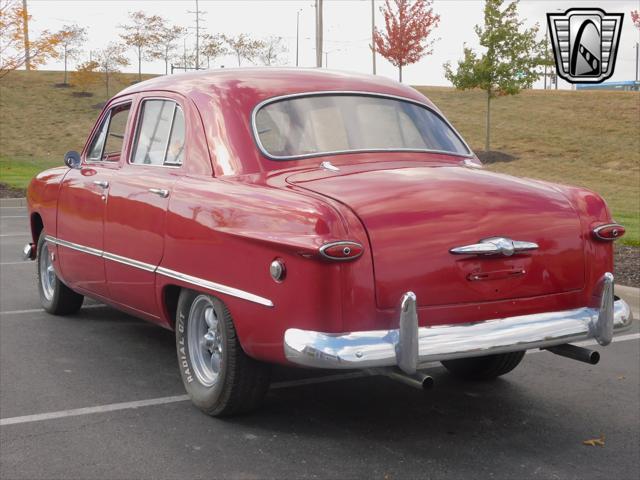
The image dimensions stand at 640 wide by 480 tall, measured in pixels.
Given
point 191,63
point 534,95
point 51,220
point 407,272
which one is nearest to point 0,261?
point 51,220

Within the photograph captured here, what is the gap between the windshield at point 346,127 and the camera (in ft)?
16.9

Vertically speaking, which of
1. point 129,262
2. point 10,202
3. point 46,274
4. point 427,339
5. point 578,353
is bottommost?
point 10,202

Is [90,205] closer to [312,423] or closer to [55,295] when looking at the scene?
[55,295]

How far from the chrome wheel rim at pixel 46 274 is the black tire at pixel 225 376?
298 cm

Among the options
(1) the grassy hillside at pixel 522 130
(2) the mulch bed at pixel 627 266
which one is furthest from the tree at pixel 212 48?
(2) the mulch bed at pixel 627 266

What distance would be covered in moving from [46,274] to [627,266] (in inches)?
237

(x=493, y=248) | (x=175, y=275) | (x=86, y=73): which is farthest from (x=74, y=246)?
(x=86, y=73)

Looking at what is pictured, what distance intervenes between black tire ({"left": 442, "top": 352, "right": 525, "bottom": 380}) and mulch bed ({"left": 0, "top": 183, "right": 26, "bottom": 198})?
52.9ft

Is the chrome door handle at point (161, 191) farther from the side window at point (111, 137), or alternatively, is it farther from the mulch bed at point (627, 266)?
the mulch bed at point (627, 266)

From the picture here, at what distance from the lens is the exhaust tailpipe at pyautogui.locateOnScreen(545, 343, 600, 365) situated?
15.3 feet

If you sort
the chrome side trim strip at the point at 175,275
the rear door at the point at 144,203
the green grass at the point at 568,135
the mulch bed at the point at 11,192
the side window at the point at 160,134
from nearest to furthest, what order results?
the chrome side trim strip at the point at 175,275
the rear door at the point at 144,203
the side window at the point at 160,134
the mulch bed at the point at 11,192
the green grass at the point at 568,135

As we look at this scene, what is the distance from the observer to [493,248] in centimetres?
437

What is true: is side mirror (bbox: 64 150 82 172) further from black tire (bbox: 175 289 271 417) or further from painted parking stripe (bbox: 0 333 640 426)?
painted parking stripe (bbox: 0 333 640 426)

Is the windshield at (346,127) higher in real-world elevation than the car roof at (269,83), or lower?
lower
